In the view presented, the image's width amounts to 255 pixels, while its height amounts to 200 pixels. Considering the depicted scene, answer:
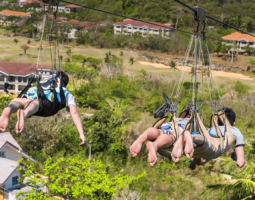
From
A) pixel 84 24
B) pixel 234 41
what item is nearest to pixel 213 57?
pixel 234 41

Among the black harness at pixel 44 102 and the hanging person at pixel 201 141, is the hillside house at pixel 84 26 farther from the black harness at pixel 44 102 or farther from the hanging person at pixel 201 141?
the hanging person at pixel 201 141

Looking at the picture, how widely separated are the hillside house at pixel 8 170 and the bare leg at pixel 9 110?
11.7 metres

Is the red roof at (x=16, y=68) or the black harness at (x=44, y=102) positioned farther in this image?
the red roof at (x=16, y=68)

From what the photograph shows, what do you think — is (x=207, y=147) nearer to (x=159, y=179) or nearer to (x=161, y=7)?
(x=159, y=179)

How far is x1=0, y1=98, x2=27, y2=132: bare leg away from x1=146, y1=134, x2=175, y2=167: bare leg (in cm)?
173

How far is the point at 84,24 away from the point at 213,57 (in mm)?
28539

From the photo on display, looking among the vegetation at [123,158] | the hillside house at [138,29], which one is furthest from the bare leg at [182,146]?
the hillside house at [138,29]

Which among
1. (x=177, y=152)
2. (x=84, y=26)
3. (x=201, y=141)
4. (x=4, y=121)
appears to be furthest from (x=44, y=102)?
(x=84, y=26)

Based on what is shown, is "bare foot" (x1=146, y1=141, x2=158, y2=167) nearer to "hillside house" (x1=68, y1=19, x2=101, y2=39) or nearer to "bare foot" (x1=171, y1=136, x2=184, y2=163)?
"bare foot" (x1=171, y1=136, x2=184, y2=163)

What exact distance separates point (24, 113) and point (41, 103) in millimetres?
424

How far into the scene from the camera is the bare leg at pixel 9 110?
3658mm

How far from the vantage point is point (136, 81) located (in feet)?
115

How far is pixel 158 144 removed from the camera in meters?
3.52

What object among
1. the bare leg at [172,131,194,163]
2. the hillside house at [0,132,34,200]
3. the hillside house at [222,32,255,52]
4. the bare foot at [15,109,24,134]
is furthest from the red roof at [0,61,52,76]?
the hillside house at [222,32,255,52]
